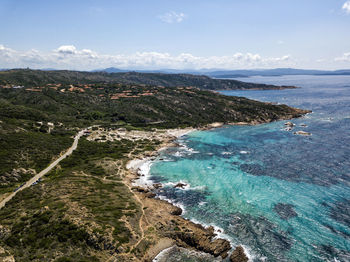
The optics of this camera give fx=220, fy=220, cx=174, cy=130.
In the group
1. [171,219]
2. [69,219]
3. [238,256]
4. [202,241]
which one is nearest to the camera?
[238,256]

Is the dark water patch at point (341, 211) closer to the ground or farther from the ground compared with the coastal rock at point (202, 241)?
farther from the ground

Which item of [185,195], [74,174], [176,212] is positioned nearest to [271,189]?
[185,195]

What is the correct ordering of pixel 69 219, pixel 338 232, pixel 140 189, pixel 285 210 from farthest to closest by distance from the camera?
pixel 140 189
pixel 285 210
pixel 338 232
pixel 69 219

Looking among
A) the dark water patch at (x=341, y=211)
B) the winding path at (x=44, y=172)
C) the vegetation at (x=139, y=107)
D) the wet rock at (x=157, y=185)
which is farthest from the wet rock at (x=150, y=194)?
the vegetation at (x=139, y=107)

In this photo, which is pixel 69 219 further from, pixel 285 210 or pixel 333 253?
pixel 333 253

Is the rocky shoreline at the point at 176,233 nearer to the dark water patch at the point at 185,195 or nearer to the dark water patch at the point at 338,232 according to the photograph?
the dark water patch at the point at 185,195

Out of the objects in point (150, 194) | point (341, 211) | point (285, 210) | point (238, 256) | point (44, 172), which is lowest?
point (150, 194)
